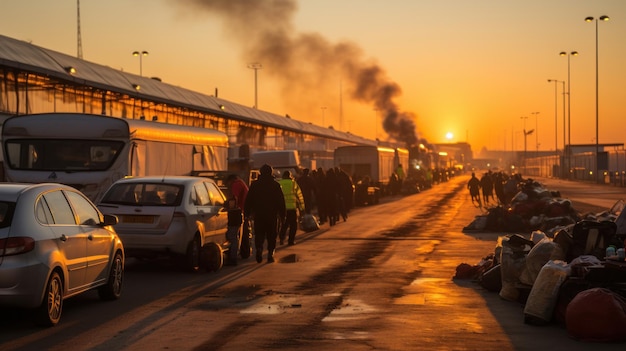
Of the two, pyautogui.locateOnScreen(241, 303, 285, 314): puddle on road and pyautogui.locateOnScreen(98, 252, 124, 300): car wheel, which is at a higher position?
pyautogui.locateOnScreen(98, 252, 124, 300): car wheel

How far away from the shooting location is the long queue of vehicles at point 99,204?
415 inches

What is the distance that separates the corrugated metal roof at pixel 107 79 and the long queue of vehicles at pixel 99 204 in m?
10.7

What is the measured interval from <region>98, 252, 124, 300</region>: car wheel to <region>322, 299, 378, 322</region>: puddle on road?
296cm

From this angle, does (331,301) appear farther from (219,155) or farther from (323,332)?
(219,155)

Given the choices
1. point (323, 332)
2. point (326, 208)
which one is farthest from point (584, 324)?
point (326, 208)

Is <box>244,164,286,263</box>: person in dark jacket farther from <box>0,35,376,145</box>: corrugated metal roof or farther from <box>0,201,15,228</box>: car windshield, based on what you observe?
<box>0,35,376,145</box>: corrugated metal roof

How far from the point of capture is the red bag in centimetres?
991

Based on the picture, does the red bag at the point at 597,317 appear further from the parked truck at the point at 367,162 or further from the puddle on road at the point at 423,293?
the parked truck at the point at 367,162

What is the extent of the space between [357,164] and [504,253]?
154ft

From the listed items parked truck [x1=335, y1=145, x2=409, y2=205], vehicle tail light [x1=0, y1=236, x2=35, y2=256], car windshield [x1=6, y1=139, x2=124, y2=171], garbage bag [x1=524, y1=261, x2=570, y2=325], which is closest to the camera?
vehicle tail light [x1=0, y1=236, x2=35, y2=256]

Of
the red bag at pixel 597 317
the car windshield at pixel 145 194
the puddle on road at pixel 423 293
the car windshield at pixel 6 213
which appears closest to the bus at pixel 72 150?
the car windshield at pixel 145 194

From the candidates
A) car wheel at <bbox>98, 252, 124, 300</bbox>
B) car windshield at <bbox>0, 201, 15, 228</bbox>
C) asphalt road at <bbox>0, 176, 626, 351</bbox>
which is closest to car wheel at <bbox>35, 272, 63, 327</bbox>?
asphalt road at <bbox>0, 176, 626, 351</bbox>

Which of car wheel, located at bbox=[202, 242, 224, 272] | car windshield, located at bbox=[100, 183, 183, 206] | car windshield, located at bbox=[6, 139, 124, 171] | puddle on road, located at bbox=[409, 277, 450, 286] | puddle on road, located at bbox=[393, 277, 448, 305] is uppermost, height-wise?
car windshield, located at bbox=[6, 139, 124, 171]

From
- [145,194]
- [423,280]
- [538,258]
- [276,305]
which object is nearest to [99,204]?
[145,194]
